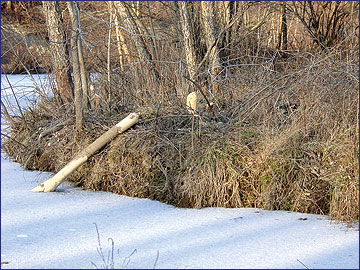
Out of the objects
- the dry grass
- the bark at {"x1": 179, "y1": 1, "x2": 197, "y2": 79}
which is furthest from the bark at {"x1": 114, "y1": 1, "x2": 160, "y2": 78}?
the dry grass

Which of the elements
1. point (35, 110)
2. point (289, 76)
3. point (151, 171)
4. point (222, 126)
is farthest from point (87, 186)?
point (289, 76)

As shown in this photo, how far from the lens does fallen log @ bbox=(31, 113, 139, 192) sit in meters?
4.54

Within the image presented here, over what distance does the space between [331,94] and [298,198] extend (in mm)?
1024

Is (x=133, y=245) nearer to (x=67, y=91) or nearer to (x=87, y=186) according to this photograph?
(x=87, y=186)

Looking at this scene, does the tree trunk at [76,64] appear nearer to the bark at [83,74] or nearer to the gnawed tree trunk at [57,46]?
the bark at [83,74]

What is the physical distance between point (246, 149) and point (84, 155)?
1.54 m

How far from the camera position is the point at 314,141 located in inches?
163

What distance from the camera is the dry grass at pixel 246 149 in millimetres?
4008

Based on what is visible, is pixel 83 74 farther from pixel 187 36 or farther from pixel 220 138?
pixel 187 36

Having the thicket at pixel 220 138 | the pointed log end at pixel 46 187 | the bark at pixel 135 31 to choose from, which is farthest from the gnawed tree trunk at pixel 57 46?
the pointed log end at pixel 46 187

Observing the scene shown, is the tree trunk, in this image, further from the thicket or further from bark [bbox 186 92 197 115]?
bark [bbox 186 92 197 115]

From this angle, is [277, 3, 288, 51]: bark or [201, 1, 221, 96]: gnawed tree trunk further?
[277, 3, 288, 51]: bark

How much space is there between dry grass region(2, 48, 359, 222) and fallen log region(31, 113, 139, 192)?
93 mm

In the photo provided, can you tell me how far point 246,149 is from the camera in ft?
14.1
